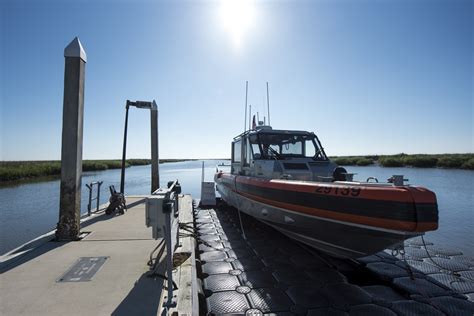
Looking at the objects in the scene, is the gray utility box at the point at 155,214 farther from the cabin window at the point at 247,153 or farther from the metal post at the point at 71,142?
the cabin window at the point at 247,153

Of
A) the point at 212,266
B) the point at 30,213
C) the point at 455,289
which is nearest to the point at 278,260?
the point at 212,266

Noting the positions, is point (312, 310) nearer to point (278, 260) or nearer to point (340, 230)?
point (340, 230)

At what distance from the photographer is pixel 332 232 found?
3781mm

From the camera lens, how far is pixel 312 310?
9.96 ft

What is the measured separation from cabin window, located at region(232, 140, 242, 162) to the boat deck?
316cm

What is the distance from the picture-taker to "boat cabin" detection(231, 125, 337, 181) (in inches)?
234

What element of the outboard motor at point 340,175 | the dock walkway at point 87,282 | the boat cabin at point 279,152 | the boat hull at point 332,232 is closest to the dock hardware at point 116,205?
the dock walkway at point 87,282

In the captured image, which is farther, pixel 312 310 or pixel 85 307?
pixel 312 310

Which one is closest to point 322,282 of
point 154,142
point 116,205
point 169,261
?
point 169,261

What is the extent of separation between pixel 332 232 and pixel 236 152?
5.01 meters

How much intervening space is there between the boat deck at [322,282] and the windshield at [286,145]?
2283 mm

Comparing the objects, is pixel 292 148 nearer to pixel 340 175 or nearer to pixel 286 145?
pixel 286 145

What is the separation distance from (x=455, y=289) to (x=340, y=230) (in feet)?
5.70

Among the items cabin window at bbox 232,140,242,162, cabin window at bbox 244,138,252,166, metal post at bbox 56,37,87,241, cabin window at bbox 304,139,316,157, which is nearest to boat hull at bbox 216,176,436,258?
cabin window at bbox 244,138,252,166
